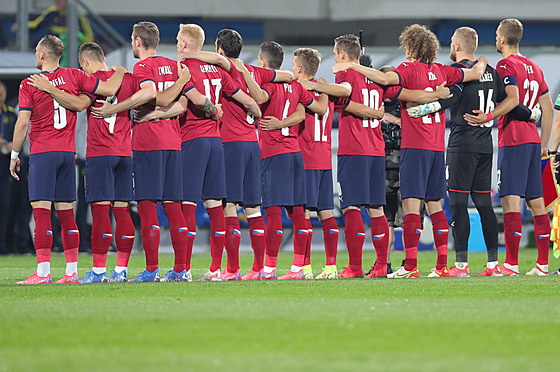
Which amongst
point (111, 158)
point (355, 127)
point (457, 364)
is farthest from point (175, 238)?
point (457, 364)

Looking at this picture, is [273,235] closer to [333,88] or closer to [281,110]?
[281,110]

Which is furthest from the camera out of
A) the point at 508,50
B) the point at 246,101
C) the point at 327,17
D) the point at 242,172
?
the point at 327,17

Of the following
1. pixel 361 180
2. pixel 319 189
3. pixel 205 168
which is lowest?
pixel 319 189

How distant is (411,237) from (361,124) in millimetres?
1093

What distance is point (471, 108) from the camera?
8852 millimetres

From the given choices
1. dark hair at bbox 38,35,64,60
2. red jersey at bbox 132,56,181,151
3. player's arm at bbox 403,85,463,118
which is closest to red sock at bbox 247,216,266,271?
red jersey at bbox 132,56,181,151

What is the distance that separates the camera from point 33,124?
807cm

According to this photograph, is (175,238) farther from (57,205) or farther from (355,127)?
(355,127)

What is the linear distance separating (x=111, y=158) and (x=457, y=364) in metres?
4.85

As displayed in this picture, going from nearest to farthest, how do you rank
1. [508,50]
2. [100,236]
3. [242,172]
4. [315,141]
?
[100,236] → [242,172] → [315,141] → [508,50]

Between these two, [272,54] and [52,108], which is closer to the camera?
[52,108]

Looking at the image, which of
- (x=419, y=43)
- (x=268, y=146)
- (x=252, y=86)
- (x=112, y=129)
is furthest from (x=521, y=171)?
(x=112, y=129)

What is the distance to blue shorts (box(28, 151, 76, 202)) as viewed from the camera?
7977 millimetres

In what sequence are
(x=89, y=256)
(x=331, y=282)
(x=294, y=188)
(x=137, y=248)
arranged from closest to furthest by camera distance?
(x=331, y=282) < (x=294, y=188) < (x=89, y=256) < (x=137, y=248)
